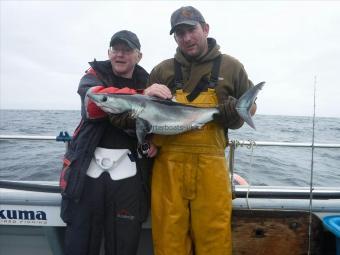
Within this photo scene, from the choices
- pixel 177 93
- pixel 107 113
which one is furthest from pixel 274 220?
pixel 107 113

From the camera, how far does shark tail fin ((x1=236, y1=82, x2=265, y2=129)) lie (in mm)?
2891

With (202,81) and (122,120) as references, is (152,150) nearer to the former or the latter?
(122,120)

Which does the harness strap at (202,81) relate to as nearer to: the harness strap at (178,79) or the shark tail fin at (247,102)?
the harness strap at (178,79)

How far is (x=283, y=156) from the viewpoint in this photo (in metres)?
10.7

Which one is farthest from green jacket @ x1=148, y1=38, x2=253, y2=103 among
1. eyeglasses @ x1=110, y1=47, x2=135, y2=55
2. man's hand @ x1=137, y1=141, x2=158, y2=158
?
man's hand @ x1=137, y1=141, x2=158, y2=158

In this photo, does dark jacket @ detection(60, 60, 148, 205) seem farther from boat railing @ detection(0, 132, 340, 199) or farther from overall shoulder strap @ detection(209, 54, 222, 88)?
overall shoulder strap @ detection(209, 54, 222, 88)

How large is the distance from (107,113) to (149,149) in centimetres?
51

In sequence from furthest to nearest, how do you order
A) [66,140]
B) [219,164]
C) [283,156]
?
[283,156] < [66,140] < [219,164]

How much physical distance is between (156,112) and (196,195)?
813 mm

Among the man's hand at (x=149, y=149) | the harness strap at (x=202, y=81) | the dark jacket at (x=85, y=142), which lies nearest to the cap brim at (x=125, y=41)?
the dark jacket at (x=85, y=142)

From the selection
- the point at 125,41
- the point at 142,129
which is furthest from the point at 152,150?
the point at 125,41

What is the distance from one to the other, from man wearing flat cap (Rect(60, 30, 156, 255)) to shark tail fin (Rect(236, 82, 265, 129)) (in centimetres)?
89

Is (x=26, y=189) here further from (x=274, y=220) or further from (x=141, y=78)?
(x=274, y=220)

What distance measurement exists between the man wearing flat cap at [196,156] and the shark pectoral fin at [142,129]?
0.73 ft
